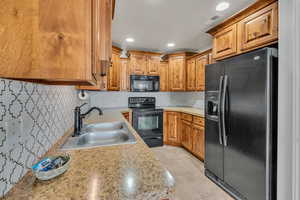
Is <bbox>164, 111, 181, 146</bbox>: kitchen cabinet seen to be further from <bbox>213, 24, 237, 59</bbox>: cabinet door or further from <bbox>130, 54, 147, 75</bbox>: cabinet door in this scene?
<bbox>213, 24, 237, 59</bbox>: cabinet door

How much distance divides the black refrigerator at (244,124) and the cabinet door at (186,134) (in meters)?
0.90

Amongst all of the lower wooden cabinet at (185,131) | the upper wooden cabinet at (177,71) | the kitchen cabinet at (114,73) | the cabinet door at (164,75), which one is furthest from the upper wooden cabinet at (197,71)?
the kitchen cabinet at (114,73)

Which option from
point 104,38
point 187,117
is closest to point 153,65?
point 187,117

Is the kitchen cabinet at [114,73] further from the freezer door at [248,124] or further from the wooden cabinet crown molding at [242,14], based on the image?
the freezer door at [248,124]

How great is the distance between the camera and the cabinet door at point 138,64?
348cm

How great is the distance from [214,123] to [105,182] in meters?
1.75

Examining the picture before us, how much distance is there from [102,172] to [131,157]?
0.66 feet

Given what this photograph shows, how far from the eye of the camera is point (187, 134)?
307cm

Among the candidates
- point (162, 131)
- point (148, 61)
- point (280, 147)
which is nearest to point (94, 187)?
point (280, 147)

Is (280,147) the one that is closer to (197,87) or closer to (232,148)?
(232,148)

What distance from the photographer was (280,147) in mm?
1234

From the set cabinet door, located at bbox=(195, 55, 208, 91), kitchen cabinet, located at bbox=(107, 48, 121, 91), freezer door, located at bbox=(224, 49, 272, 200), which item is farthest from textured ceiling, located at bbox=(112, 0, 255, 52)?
freezer door, located at bbox=(224, 49, 272, 200)

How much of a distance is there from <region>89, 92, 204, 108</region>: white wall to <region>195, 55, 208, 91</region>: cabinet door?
17.4 inches

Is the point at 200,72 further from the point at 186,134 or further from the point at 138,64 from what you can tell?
the point at 138,64
